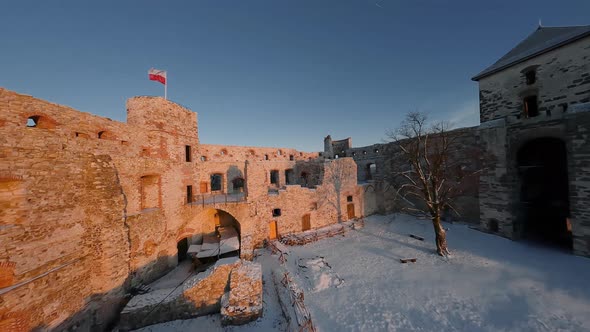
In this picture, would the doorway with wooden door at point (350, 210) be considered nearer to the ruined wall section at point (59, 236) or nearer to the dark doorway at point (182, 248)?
the dark doorway at point (182, 248)

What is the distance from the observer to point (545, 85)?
37.4ft

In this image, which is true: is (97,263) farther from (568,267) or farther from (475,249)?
(568,267)

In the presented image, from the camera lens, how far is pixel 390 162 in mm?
20797

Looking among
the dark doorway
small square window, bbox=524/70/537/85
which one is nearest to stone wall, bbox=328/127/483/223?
small square window, bbox=524/70/537/85

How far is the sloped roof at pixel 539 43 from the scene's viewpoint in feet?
34.6

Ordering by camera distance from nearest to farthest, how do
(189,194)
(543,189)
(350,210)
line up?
1. (543,189)
2. (189,194)
3. (350,210)

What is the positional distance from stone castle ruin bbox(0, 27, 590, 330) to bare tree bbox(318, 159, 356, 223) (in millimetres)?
116

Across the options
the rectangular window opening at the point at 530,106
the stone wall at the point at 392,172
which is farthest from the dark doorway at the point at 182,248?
the rectangular window opening at the point at 530,106

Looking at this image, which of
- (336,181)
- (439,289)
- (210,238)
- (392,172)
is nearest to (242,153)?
(210,238)

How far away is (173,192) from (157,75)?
8049 millimetres

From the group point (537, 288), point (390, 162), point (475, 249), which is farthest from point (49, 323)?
point (390, 162)

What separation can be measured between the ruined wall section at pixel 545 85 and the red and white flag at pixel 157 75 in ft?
76.4

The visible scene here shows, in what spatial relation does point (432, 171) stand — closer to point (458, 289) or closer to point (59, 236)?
point (458, 289)

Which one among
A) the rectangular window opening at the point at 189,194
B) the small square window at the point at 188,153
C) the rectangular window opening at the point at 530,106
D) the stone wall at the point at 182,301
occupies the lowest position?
the stone wall at the point at 182,301
